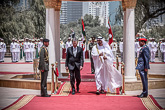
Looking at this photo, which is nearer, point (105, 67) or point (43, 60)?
point (43, 60)

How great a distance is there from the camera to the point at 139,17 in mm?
28250

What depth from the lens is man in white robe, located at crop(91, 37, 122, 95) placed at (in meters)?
12.9

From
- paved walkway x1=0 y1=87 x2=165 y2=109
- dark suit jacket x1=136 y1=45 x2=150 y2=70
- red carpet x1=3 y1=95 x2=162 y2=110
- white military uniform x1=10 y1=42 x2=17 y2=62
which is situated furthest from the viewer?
white military uniform x1=10 y1=42 x2=17 y2=62

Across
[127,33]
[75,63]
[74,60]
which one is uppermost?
[127,33]

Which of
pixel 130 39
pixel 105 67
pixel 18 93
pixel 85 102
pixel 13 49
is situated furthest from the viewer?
pixel 13 49

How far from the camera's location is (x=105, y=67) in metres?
13.0

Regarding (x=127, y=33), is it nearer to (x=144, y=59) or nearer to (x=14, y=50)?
(x=144, y=59)

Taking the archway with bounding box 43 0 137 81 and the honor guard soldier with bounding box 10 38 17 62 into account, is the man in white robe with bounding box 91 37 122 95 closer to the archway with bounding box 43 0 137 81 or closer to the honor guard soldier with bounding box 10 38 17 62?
the archway with bounding box 43 0 137 81

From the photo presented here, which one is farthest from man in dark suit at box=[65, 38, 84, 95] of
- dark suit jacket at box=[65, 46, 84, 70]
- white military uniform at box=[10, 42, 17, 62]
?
white military uniform at box=[10, 42, 17, 62]

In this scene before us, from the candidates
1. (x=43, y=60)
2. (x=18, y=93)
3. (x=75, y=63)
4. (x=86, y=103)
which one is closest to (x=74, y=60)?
(x=75, y=63)

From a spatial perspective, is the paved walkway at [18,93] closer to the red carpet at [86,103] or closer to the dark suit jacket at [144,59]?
the red carpet at [86,103]

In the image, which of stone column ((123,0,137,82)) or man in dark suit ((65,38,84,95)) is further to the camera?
stone column ((123,0,137,82))

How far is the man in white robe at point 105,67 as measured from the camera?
1289cm

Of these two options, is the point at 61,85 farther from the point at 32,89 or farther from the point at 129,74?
the point at 129,74
